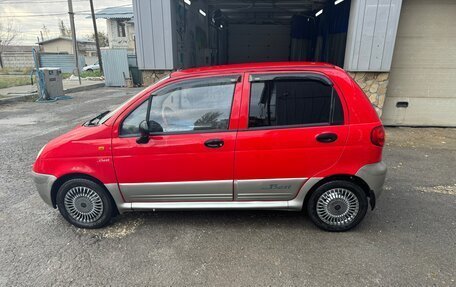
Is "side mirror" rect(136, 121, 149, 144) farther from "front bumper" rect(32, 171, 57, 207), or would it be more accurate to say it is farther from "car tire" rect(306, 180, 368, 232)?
"car tire" rect(306, 180, 368, 232)

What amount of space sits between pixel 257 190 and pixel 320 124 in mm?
911

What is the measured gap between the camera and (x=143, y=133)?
2.94 metres

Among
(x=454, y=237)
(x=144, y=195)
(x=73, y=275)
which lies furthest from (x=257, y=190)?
(x=454, y=237)

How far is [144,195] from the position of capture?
3.18 m

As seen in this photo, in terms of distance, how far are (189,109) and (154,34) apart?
4573 millimetres

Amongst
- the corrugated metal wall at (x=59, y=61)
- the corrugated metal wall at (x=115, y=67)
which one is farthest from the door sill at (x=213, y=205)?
the corrugated metal wall at (x=59, y=61)

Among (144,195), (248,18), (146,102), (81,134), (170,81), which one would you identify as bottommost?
(144,195)

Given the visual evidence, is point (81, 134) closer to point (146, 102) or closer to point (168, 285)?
point (146, 102)

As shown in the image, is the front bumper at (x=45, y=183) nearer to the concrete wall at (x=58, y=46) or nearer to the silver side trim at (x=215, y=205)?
the silver side trim at (x=215, y=205)

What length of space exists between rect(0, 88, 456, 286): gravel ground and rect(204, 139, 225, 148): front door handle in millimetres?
946

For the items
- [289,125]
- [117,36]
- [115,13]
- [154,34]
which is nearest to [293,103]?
[289,125]

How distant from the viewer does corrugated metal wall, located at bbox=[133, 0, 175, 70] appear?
674 centimetres

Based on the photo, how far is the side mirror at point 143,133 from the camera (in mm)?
2928

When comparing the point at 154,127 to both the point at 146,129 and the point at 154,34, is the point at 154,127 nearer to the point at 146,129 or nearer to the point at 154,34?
the point at 146,129
